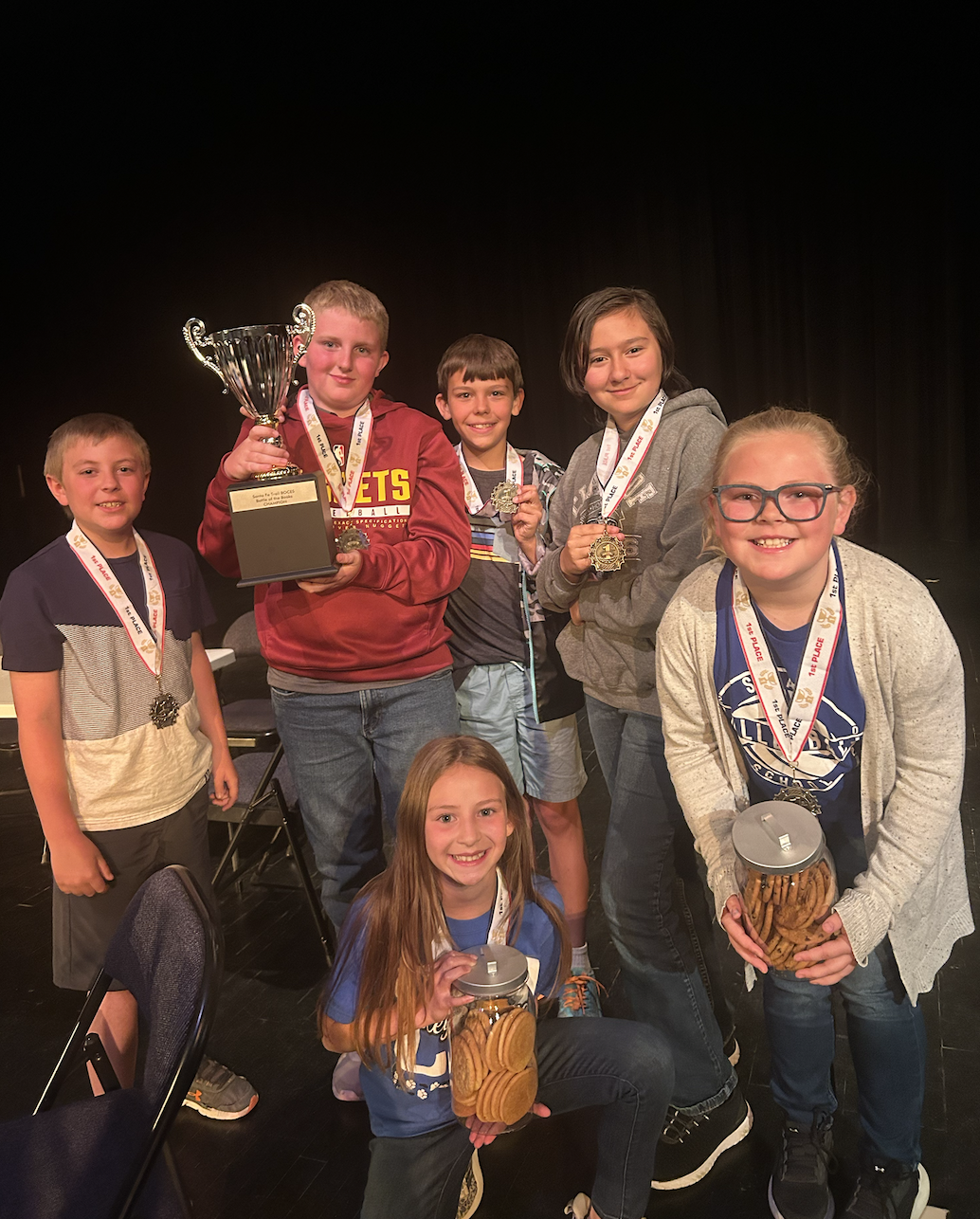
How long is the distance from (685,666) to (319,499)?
746mm

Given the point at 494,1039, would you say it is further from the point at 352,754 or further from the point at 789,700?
the point at 352,754

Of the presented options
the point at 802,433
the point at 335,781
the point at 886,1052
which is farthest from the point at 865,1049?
the point at 335,781

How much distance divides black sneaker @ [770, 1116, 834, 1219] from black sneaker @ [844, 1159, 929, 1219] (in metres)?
0.05

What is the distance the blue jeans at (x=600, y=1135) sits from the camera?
1586 mm

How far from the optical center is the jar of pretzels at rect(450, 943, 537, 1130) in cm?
132

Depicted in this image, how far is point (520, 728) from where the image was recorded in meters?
2.48

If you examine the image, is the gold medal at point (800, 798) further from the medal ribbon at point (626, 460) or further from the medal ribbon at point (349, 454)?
the medal ribbon at point (349, 454)

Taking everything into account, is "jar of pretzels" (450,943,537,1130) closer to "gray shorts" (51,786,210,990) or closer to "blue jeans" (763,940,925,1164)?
"blue jeans" (763,940,925,1164)

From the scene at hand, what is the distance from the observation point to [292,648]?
6.60ft

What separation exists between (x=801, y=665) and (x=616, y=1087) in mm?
819

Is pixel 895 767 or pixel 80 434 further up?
pixel 80 434

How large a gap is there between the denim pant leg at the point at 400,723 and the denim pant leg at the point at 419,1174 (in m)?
0.63

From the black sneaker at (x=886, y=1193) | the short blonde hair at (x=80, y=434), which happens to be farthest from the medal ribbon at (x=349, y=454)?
the black sneaker at (x=886, y=1193)

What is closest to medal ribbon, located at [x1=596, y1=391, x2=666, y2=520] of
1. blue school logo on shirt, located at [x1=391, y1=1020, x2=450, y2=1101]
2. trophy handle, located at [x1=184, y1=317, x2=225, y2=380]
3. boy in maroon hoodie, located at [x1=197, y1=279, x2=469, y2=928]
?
boy in maroon hoodie, located at [x1=197, y1=279, x2=469, y2=928]
